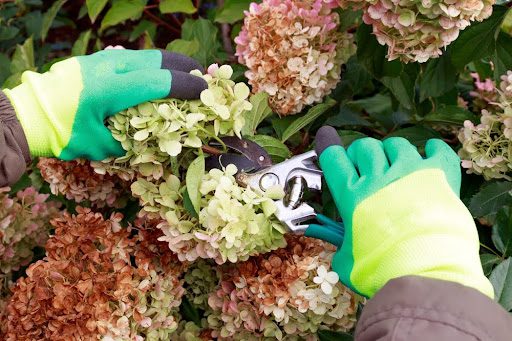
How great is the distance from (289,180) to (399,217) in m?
0.27

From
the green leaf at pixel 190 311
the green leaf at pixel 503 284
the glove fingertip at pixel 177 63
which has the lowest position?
the green leaf at pixel 190 311

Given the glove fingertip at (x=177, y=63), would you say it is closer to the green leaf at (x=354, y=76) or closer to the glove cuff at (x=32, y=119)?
the glove cuff at (x=32, y=119)

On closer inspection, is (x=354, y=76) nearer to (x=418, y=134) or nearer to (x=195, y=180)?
(x=418, y=134)

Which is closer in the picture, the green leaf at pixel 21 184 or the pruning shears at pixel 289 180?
the pruning shears at pixel 289 180

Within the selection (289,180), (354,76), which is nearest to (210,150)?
(289,180)

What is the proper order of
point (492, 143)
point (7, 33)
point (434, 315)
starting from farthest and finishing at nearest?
point (7, 33), point (492, 143), point (434, 315)

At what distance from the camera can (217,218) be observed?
A: 1106 mm

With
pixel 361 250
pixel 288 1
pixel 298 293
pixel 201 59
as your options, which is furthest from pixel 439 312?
pixel 201 59

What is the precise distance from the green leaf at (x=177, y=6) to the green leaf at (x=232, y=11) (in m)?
0.14

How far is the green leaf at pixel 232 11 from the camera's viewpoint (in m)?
1.80

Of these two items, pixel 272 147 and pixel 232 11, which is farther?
pixel 232 11

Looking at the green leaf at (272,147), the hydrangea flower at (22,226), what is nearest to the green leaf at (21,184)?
the hydrangea flower at (22,226)

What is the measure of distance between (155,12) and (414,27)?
1.64 meters

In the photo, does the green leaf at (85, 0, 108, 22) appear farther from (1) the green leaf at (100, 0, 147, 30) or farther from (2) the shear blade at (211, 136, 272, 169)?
(2) the shear blade at (211, 136, 272, 169)
